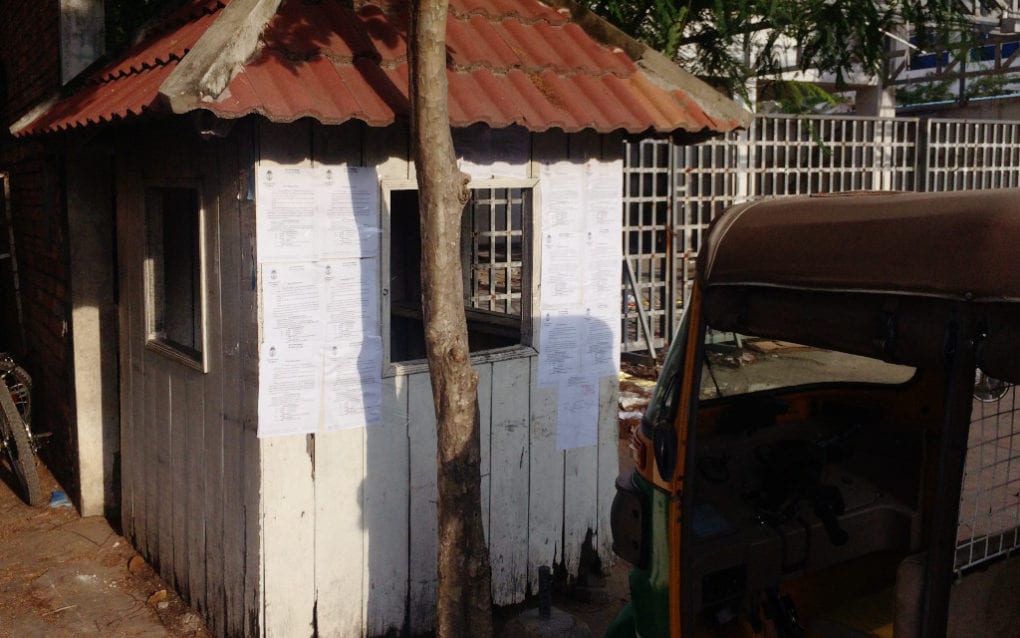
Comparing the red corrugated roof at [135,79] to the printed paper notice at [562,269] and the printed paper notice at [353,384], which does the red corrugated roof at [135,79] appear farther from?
the printed paper notice at [562,269]

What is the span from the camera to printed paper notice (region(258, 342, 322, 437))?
4758 mm

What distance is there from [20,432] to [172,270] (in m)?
1.96

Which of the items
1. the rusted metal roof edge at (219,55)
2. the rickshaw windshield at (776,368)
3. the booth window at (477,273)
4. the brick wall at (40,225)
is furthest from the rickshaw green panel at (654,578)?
the brick wall at (40,225)

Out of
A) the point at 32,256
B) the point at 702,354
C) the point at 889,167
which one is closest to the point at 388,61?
the point at 702,354

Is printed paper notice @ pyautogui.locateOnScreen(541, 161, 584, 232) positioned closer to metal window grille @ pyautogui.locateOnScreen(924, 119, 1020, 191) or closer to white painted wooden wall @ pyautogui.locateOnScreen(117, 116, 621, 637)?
white painted wooden wall @ pyautogui.locateOnScreen(117, 116, 621, 637)

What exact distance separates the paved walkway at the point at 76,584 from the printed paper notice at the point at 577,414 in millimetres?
2153

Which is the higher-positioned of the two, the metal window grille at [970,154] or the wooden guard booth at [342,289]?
the metal window grille at [970,154]

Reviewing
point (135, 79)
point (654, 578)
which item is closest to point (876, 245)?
point (654, 578)

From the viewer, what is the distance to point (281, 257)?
15.5 ft

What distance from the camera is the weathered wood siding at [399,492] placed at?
4.89 meters

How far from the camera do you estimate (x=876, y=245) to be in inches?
114

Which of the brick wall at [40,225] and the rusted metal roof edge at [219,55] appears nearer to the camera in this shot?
the rusted metal roof edge at [219,55]

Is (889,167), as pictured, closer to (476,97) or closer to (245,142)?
(476,97)

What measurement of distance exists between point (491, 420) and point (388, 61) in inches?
73.4
